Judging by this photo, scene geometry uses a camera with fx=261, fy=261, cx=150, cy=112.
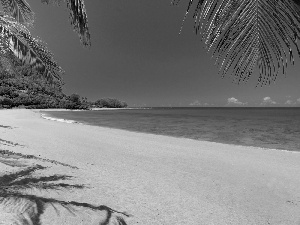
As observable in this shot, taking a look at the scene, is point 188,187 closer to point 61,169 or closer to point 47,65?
point 61,169

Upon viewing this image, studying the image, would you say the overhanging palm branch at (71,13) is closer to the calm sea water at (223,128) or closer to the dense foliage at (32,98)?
the calm sea water at (223,128)

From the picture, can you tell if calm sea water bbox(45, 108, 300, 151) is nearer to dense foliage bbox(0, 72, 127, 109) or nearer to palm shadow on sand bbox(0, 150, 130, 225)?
dense foliage bbox(0, 72, 127, 109)

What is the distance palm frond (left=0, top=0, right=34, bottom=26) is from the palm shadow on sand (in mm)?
4261

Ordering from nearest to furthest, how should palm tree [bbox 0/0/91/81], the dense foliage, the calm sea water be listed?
palm tree [bbox 0/0/91/81], the calm sea water, the dense foliage

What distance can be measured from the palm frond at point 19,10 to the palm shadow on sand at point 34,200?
168 inches

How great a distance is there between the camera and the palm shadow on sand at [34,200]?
4.25 meters

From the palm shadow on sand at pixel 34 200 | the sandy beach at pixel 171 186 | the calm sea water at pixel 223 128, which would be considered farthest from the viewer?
the calm sea water at pixel 223 128

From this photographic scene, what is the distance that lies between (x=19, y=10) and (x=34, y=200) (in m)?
5.49

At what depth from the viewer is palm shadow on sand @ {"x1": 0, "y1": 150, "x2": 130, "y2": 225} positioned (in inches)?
167

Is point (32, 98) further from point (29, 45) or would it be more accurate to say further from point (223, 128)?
point (29, 45)

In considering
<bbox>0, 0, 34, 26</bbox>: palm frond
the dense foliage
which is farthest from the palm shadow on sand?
the dense foliage

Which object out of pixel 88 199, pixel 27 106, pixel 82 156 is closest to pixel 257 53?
pixel 88 199

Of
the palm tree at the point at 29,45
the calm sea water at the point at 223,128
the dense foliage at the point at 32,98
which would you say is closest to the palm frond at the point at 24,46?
the palm tree at the point at 29,45

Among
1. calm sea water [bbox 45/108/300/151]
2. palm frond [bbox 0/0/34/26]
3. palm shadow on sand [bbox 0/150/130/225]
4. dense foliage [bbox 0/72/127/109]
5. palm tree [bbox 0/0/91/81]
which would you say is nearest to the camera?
palm shadow on sand [bbox 0/150/130/225]
